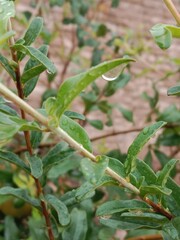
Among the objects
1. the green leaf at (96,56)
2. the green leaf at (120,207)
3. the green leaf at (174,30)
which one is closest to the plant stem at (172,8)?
the green leaf at (174,30)

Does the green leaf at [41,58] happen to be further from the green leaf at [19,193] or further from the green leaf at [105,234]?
the green leaf at [105,234]

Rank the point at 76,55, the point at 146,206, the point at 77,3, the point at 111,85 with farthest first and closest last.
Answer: the point at 76,55, the point at 77,3, the point at 111,85, the point at 146,206

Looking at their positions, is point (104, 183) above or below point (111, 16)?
above

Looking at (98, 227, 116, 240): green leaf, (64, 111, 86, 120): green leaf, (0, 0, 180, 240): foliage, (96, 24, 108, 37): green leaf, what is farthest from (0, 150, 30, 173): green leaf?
(96, 24, 108, 37): green leaf

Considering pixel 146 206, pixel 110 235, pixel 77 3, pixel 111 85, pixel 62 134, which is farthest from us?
pixel 77 3

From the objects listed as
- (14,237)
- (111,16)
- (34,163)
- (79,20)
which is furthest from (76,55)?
(111,16)

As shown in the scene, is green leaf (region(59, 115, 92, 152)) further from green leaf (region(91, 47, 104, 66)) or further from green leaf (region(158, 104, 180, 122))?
green leaf (region(91, 47, 104, 66))

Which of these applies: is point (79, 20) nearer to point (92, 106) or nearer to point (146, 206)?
point (92, 106)

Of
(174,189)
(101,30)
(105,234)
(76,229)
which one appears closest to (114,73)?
(174,189)
